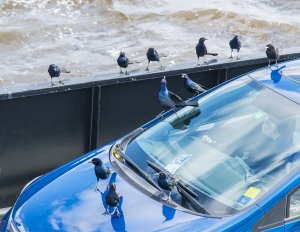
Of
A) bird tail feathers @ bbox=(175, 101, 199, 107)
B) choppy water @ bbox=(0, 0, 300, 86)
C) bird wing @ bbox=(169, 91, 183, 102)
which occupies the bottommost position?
choppy water @ bbox=(0, 0, 300, 86)

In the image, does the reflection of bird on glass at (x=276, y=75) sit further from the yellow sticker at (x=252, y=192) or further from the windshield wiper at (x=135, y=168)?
the windshield wiper at (x=135, y=168)

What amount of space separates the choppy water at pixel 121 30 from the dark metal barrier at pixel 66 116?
592cm

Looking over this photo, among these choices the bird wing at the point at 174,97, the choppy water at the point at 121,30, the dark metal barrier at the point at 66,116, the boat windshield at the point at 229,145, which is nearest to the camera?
the boat windshield at the point at 229,145

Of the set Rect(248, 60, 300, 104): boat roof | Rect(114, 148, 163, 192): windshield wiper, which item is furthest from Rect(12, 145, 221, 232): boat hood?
Rect(248, 60, 300, 104): boat roof

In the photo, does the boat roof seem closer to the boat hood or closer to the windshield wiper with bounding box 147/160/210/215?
the windshield wiper with bounding box 147/160/210/215

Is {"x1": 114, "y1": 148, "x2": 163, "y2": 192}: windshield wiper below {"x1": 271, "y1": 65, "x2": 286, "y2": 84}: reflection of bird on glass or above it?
below

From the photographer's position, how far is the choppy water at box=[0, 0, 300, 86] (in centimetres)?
1397

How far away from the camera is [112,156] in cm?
539

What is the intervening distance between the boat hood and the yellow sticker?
1.04 feet

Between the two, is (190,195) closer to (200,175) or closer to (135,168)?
(200,175)

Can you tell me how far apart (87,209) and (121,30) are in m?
11.5

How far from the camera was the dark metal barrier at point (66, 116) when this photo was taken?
21.8 feet

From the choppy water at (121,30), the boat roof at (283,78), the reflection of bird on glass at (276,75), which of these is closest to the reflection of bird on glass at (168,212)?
the boat roof at (283,78)

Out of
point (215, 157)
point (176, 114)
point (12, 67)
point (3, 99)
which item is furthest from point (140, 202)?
point (12, 67)
